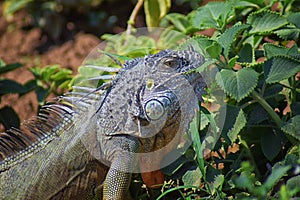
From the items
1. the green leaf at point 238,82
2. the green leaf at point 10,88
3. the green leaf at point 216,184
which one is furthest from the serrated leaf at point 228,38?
the green leaf at point 10,88

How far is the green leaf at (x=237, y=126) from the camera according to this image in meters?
4.00

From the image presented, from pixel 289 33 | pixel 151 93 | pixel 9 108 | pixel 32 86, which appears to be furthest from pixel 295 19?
pixel 9 108

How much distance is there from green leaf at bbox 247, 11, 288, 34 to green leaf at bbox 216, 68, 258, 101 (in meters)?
0.69

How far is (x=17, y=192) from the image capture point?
4211 mm

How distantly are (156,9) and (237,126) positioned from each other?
2670 millimetres

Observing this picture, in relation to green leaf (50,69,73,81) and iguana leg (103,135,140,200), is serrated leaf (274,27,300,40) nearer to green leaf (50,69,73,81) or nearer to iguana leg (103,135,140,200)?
iguana leg (103,135,140,200)

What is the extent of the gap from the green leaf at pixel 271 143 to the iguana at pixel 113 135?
54 centimetres

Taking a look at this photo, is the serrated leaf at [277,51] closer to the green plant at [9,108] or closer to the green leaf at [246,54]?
the green leaf at [246,54]

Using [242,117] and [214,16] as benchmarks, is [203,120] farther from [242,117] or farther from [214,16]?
[214,16]

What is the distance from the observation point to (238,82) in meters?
3.89

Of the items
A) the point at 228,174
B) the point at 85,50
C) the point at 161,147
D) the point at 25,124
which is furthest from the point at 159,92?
the point at 85,50

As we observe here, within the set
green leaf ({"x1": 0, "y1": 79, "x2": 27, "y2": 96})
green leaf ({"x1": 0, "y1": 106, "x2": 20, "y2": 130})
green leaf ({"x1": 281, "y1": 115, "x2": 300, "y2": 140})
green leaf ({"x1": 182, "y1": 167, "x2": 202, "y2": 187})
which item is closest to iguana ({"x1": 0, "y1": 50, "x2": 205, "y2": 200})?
green leaf ({"x1": 182, "y1": 167, "x2": 202, "y2": 187})

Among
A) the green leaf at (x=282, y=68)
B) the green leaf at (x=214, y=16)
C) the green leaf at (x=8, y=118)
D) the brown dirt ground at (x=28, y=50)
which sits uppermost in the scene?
the green leaf at (x=214, y=16)

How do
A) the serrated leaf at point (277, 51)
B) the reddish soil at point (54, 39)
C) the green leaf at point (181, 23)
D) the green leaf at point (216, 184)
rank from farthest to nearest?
the reddish soil at point (54, 39) < the green leaf at point (181, 23) < the serrated leaf at point (277, 51) < the green leaf at point (216, 184)
